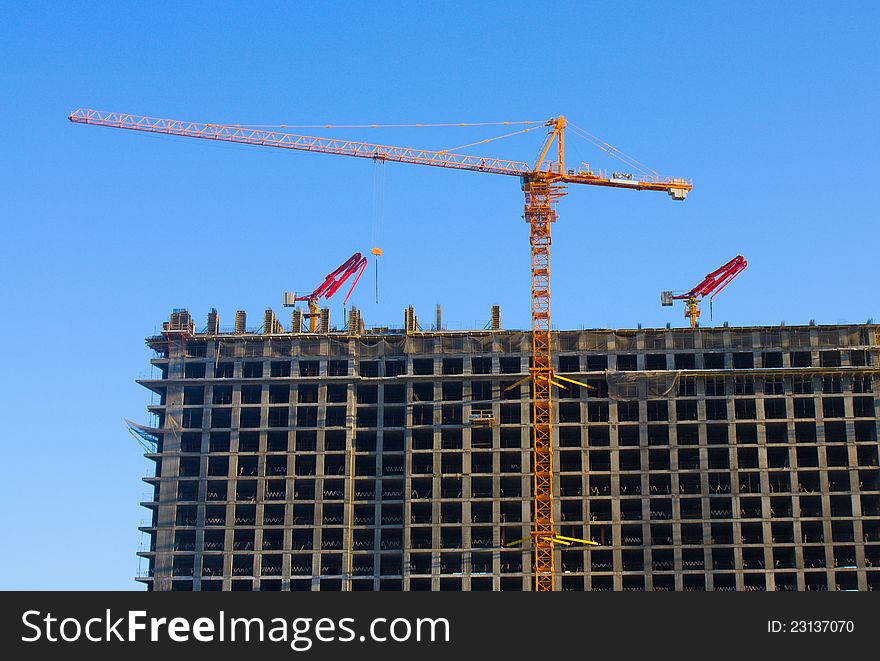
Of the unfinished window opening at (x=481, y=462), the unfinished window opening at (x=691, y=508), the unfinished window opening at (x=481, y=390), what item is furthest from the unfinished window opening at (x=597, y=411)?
the unfinished window opening at (x=691, y=508)

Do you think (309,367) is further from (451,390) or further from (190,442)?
(451,390)

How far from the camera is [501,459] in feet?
627

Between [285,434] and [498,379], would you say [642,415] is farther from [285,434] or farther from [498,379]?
[285,434]

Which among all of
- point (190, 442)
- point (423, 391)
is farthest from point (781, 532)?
point (190, 442)

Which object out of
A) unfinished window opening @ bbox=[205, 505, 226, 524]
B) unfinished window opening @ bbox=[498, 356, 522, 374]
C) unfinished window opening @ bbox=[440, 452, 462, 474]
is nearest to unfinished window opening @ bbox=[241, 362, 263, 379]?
unfinished window opening @ bbox=[205, 505, 226, 524]

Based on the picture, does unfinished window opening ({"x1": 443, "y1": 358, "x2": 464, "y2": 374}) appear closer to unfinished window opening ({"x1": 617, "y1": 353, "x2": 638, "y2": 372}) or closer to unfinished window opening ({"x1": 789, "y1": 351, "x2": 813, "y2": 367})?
unfinished window opening ({"x1": 617, "y1": 353, "x2": 638, "y2": 372})

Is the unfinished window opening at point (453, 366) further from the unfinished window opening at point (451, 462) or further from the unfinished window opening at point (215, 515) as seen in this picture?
the unfinished window opening at point (215, 515)

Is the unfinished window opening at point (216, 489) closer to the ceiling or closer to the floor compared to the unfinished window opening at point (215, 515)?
closer to the ceiling

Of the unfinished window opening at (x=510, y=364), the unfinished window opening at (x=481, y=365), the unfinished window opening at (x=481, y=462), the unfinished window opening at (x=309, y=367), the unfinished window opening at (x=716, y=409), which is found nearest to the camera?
the unfinished window opening at (x=481, y=462)

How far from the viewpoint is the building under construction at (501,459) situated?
185625 millimetres

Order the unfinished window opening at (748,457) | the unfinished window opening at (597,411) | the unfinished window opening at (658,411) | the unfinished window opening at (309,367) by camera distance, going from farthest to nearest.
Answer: the unfinished window opening at (309,367) < the unfinished window opening at (597,411) < the unfinished window opening at (658,411) < the unfinished window opening at (748,457)

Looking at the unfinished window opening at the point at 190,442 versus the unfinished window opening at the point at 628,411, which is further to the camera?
Result: the unfinished window opening at the point at 190,442

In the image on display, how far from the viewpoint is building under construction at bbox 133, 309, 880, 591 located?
18562 cm

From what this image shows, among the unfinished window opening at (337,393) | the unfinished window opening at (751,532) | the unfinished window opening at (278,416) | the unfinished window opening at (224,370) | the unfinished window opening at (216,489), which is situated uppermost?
the unfinished window opening at (224,370)
